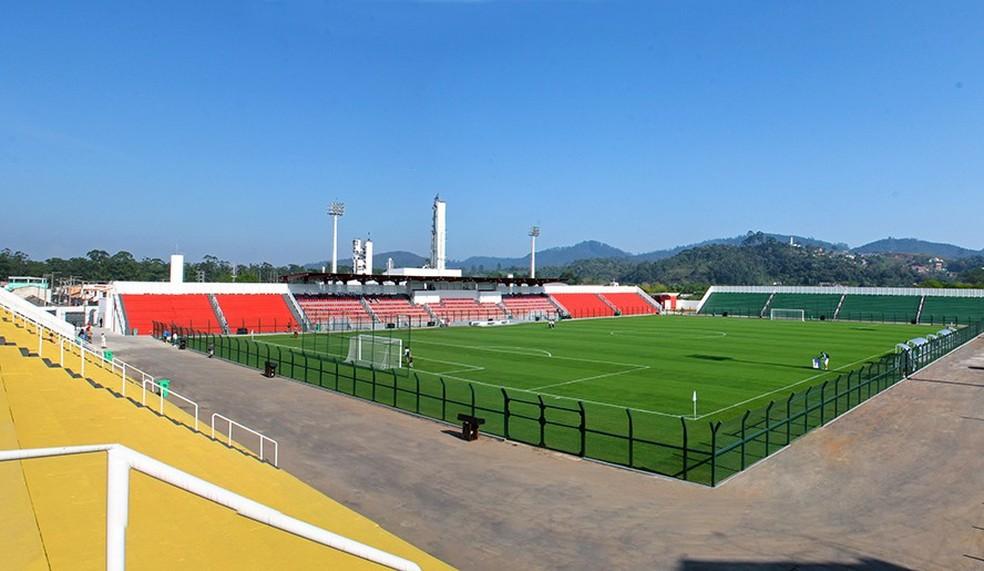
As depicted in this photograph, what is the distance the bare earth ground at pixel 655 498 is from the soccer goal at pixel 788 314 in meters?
73.8

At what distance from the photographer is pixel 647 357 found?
151ft

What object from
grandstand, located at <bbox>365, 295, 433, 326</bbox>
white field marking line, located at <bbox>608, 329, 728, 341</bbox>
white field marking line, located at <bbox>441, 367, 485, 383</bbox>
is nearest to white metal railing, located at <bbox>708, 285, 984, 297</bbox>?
white field marking line, located at <bbox>608, 329, 728, 341</bbox>

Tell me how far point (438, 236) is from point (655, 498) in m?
90.7

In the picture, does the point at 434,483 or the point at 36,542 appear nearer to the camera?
the point at 36,542

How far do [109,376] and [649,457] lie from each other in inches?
765

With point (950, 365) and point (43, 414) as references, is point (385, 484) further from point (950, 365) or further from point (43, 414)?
point (950, 365)

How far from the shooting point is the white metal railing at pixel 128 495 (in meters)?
2.88

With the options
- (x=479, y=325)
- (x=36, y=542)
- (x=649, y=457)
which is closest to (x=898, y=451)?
(x=649, y=457)

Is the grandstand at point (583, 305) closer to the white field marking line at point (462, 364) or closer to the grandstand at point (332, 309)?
the grandstand at point (332, 309)

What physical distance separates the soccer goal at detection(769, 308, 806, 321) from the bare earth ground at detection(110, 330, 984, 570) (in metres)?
73.8

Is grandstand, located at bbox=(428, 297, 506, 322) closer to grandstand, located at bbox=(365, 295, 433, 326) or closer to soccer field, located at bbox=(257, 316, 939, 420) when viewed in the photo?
grandstand, located at bbox=(365, 295, 433, 326)

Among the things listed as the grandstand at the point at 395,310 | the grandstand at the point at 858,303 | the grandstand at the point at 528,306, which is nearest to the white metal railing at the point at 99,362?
the grandstand at the point at 395,310

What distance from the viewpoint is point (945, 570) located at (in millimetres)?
11711

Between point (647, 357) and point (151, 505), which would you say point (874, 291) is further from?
point (151, 505)
